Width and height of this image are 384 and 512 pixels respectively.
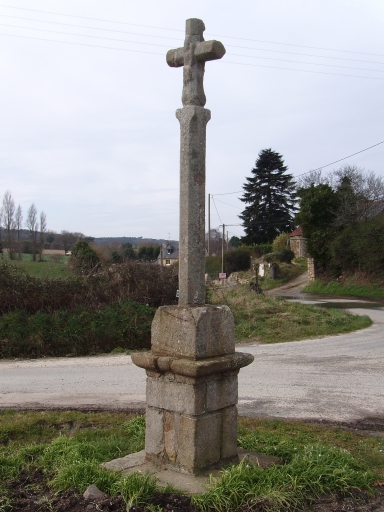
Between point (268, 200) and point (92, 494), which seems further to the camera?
point (268, 200)

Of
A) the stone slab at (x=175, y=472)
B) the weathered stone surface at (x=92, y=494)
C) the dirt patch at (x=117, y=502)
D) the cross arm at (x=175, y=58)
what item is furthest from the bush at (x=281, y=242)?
the weathered stone surface at (x=92, y=494)

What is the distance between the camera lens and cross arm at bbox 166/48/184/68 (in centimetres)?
455

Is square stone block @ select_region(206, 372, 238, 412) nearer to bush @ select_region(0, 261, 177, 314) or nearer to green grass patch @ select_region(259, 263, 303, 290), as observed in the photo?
bush @ select_region(0, 261, 177, 314)

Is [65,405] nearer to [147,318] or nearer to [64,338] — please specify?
[64,338]

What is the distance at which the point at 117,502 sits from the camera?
11.8ft

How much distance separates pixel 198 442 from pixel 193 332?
0.84 m

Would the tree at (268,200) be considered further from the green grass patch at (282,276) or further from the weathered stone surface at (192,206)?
the weathered stone surface at (192,206)

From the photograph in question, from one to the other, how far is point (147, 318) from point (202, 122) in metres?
9.53

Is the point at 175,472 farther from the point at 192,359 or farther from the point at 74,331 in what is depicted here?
the point at 74,331

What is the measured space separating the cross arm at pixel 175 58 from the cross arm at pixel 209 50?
0.17 meters

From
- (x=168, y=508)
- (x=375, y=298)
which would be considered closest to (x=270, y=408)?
(x=168, y=508)

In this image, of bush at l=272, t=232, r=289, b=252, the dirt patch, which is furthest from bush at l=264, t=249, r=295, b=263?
the dirt patch

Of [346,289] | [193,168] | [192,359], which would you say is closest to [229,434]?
[192,359]

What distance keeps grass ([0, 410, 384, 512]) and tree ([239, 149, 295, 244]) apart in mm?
48564
